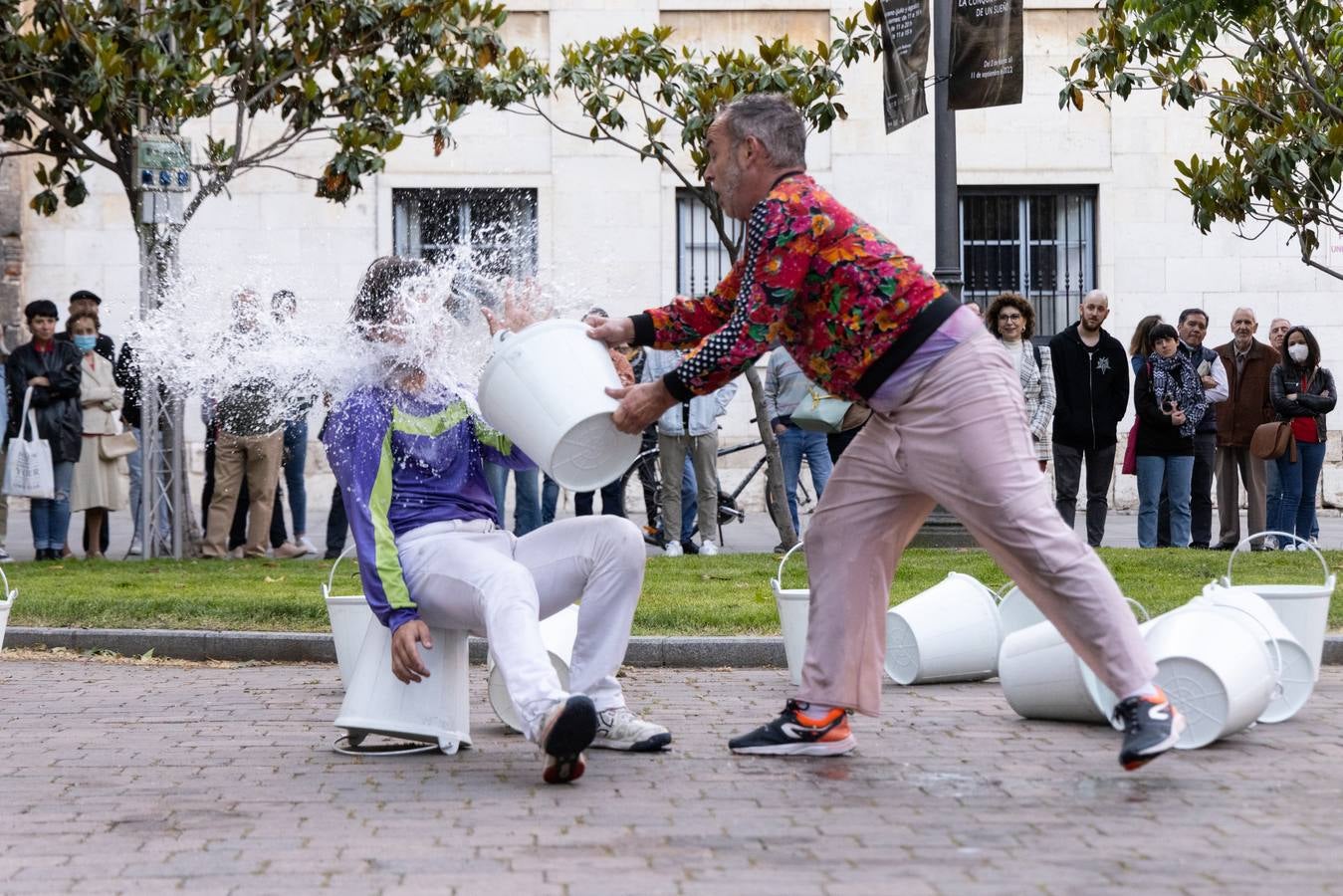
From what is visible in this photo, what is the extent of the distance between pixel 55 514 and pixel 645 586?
210 inches

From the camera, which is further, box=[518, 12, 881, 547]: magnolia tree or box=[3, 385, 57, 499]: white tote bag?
box=[518, 12, 881, 547]: magnolia tree

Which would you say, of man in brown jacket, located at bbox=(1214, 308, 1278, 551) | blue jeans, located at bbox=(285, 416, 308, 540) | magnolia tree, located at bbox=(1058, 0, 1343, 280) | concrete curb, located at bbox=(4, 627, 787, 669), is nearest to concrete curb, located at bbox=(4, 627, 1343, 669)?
concrete curb, located at bbox=(4, 627, 787, 669)

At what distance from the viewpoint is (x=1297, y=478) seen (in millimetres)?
14070

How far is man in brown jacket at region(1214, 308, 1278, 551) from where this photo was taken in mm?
14523

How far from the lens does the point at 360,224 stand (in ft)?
66.3

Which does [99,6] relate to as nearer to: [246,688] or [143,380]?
[143,380]

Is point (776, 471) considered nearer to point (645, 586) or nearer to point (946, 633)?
point (645, 586)

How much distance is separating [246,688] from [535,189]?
509 inches

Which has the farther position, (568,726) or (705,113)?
(705,113)

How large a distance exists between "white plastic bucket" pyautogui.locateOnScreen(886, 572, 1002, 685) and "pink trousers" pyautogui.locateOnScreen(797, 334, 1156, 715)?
160 cm

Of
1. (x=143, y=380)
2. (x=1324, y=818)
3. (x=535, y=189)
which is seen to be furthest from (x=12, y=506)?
(x=1324, y=818)

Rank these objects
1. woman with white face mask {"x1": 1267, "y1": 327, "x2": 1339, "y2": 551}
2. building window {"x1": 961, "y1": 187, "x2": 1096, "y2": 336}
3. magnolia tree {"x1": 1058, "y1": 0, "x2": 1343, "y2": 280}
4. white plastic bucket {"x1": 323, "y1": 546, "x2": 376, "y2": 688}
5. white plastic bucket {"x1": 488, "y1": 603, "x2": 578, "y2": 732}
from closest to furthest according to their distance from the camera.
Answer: white plastic bucket {"x1": 488, "y1": 603, "x2": 578, "y2": 732} < white plastic bucket {"x1": 323, "y1": 546, "x2": 376, "y2": 688} < magnolia tree {"x1": 1058, "y1": 0, "x2": 1343, "y2": 280} < woman with white face mask {"x1": 1267, "y1": 327, "x2": 1339, "y2": 551} < building window {"x1": 961, "y1": 187, "x2": 1096, "y2": 336}

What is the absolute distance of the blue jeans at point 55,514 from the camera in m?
13.8

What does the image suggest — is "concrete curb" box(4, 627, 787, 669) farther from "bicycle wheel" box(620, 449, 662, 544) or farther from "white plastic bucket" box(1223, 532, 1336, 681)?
"bicycle wheel" box(620, 449, 662, 544)
